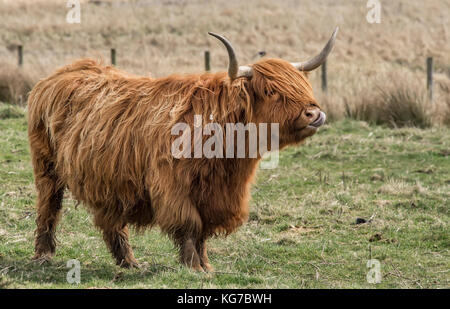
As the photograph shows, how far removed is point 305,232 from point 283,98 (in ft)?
7.39

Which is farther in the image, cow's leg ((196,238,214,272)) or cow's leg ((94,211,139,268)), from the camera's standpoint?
cow's leg ((94,211,139,268))

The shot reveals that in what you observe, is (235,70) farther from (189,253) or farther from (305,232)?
(305,232)

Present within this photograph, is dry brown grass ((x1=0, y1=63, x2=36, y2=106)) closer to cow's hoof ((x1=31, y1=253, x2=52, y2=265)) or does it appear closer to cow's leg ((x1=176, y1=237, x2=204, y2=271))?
cow's hoof ((x1=31, y1=253, x2=52, y2=265))

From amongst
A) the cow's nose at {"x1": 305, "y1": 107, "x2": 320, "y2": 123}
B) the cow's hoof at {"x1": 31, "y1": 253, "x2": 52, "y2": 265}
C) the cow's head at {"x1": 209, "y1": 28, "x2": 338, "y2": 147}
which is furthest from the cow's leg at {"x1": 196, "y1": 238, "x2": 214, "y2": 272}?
the cow's hoof at {"x1": 31, "y1": 253, "x2": 52, "y2": 265}

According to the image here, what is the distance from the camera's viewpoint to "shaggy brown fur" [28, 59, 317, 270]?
4941mm

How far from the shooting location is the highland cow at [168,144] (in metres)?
4.93

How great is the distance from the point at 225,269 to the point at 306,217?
78.1 inches

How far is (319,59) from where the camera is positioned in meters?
5.18

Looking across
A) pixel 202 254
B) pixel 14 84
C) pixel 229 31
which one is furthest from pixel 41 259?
pixel 229 31

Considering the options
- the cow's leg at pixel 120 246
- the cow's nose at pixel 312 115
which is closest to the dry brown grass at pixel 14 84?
the cow's leg at pixel 120 246

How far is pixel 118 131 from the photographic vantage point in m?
5.24
